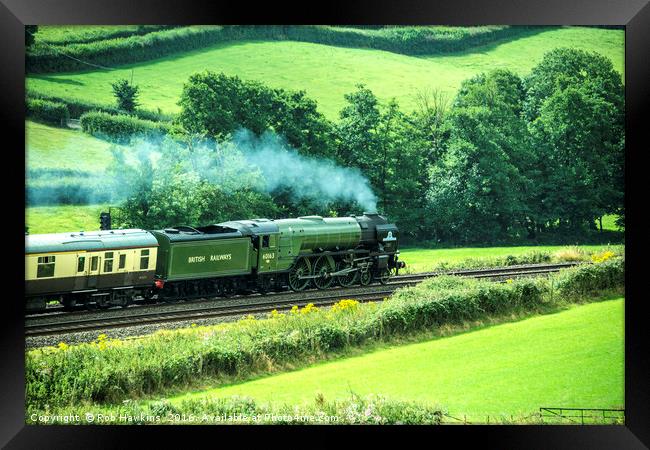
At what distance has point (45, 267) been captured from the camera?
1529 centimetres

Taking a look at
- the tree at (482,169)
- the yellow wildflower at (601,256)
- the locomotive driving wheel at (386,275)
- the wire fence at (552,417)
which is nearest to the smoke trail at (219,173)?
the tree at (482,169)

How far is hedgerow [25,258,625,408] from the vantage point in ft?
47.0

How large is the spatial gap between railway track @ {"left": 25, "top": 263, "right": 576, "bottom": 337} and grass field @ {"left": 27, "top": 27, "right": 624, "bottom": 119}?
341 cm

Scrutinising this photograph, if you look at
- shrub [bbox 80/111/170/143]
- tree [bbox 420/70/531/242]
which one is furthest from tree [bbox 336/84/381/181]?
shrub [bbox 80/111/170/143]

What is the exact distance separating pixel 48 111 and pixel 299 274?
251 inches

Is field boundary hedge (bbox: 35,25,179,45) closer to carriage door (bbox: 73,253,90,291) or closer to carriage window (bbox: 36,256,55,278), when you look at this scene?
carriage window (bbox: 36,256,55,278)

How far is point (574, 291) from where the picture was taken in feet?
54.4

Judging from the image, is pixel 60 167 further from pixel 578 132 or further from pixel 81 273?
pixel 578 132

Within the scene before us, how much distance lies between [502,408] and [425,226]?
3.83 meters

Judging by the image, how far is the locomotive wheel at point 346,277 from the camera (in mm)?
18734

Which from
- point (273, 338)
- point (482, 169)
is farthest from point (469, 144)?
point (273, 338)

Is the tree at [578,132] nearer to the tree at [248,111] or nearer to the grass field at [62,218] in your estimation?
the tree at [248,111]

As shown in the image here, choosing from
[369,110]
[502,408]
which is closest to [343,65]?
[369,110]
